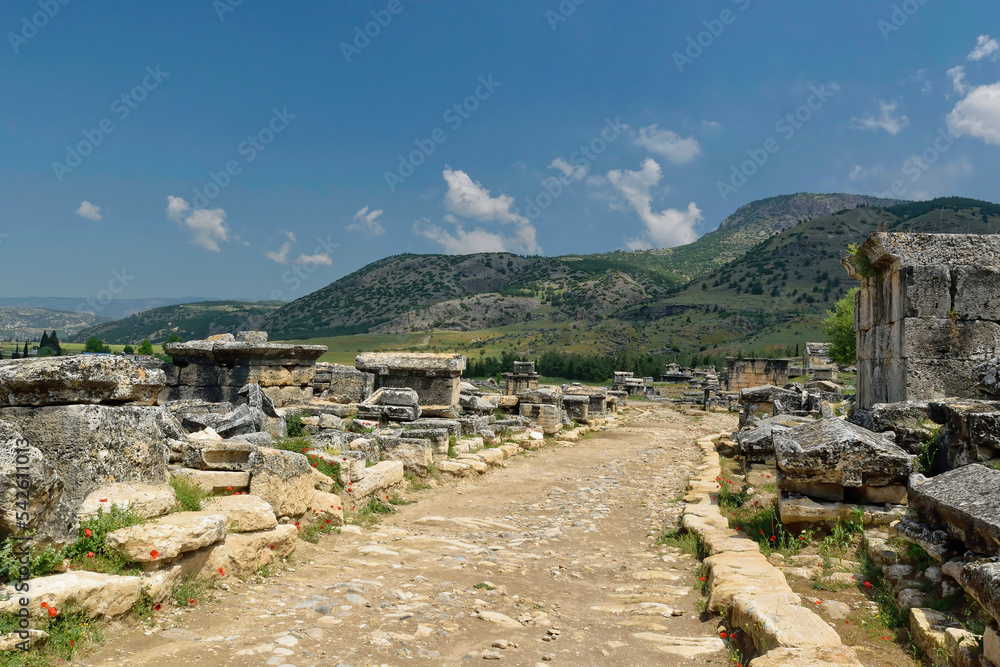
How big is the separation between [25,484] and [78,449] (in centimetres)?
57

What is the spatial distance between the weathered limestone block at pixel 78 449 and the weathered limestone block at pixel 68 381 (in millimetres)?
67

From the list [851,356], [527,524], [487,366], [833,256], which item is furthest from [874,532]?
[833,256]

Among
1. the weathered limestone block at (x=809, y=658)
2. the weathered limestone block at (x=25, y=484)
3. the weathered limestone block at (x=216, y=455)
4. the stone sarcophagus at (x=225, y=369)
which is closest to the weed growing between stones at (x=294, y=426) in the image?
the stone sarcophagus at (x=225, y=369)

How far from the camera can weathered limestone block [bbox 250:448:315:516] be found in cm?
509

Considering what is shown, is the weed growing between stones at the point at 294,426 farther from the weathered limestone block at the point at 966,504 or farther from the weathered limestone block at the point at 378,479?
the weathered limestone block at the point at 966,504

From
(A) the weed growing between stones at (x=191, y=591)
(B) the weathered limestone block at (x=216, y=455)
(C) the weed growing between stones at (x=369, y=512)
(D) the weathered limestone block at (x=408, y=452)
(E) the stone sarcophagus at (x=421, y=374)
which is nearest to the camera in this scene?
(A) the weed growing between stones at (x=191, y=591)

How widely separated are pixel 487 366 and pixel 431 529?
4077 cm

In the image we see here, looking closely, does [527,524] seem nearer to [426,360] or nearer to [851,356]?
[426,360]

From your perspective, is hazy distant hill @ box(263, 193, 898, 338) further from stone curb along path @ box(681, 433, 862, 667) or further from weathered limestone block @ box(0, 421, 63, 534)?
weathered limestone block @ box(0, 421, 63, 534)

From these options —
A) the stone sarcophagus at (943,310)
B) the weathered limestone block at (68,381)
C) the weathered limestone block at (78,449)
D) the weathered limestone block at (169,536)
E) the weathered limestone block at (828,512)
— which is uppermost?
the stone sarcophagus at (943,310)

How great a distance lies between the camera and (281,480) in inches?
205

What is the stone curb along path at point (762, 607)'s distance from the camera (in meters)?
2.93

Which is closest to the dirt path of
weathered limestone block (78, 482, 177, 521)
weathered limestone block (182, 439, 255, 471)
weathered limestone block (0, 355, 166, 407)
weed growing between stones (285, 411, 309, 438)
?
weathered limestone block (78, 482, 177, 521)

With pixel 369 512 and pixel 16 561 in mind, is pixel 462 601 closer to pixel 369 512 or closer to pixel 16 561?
pixel 16 561
